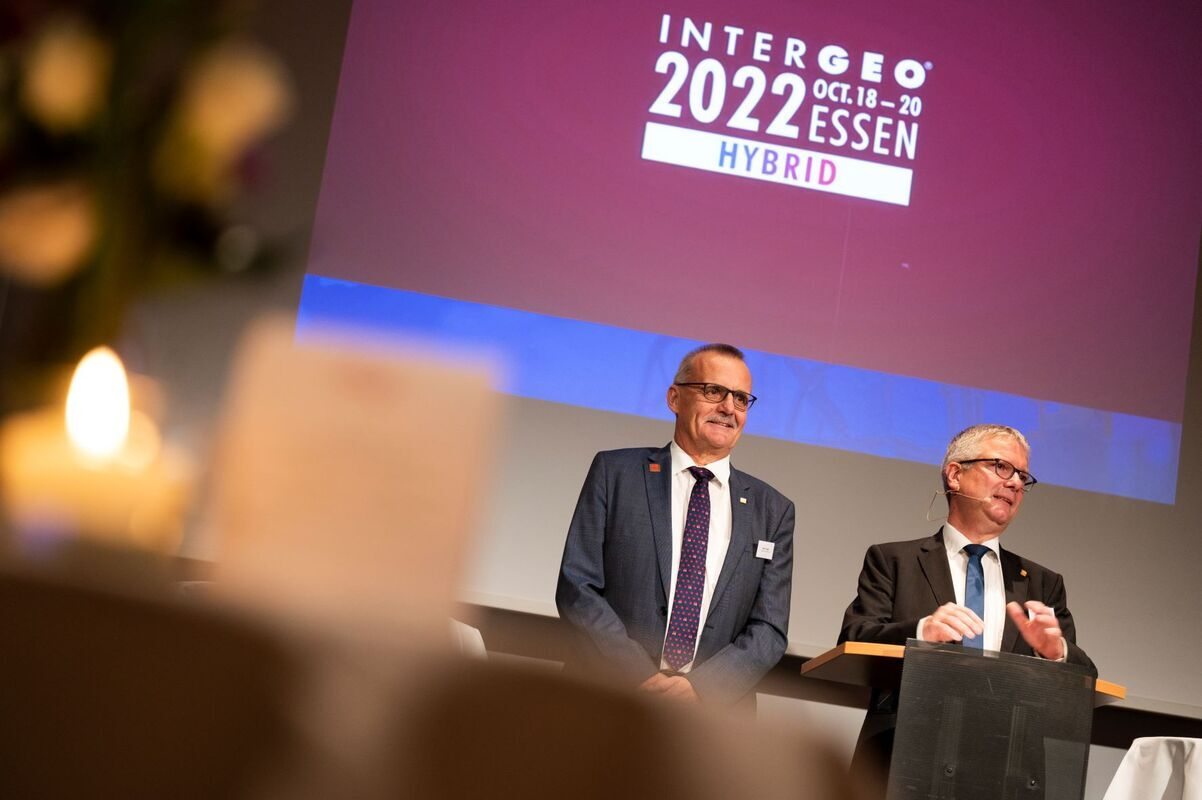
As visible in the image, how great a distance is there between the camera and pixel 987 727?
2.91m

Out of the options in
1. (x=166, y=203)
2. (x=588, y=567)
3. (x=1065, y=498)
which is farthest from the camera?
(x=1065, y=498)

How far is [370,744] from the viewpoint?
0.28 metres

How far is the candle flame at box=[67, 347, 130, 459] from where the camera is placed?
0.31 metres

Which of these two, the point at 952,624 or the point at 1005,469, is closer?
the point at 952,624

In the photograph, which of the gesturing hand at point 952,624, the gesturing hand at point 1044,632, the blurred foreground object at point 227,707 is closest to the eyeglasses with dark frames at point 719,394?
the gesturing hand at point 952,624

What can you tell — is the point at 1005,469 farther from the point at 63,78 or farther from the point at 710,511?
the point at 63,78

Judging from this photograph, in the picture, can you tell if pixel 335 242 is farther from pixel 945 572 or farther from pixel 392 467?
pixel 392 467

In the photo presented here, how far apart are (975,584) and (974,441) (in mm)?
512

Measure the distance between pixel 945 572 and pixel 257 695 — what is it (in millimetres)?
3778

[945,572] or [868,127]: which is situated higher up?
[868,127]

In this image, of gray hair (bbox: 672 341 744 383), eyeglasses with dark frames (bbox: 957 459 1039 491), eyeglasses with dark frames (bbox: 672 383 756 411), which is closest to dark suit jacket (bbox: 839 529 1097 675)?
eyeglasses with dark frames (bbox: 957 459 1039 491)

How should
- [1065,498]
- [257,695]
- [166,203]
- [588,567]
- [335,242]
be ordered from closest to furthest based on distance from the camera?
[257,695]
[166,203]
[588,567]
[335,242]
[1065,498]

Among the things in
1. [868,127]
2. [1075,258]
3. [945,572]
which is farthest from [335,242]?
[1075,258]

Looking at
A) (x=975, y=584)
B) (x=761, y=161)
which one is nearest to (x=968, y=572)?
(x=975, y=584)
